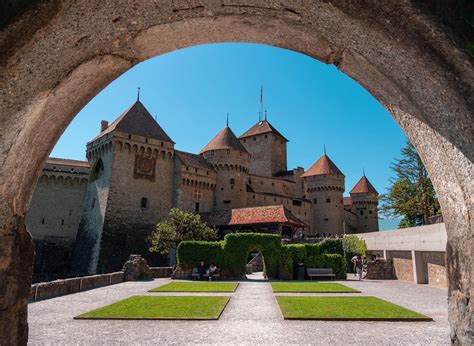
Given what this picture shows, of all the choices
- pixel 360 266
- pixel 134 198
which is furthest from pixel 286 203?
pixel 360 266

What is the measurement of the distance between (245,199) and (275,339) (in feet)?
116

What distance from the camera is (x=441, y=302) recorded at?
11625 mm

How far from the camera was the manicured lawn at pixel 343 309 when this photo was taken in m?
8.43

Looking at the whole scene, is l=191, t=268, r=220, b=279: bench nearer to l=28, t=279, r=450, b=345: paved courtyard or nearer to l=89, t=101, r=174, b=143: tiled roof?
l=28, t=279, r=450, b=345: paved courtyard

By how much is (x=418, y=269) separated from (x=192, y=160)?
26472 mm

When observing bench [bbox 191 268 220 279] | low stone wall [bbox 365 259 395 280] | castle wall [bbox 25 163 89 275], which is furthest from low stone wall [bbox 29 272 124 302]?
castle wall [bbox 25 163 89 275]

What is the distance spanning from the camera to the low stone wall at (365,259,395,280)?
22.2 meters

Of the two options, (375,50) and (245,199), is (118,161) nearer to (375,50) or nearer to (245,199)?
(245,199)

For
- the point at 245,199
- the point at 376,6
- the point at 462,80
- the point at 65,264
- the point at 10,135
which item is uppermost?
the point at 245,199

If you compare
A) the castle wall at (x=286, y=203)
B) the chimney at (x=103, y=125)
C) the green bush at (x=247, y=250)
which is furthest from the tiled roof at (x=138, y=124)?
the green bush at (x=247, y=250)

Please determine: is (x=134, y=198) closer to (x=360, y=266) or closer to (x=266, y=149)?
(x=360, y=266)

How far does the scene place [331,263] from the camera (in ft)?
71.6

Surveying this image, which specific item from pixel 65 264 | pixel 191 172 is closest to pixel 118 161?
pixel 191 172

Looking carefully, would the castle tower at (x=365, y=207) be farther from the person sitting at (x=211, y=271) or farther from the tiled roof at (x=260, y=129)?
the person sitting at (x=211, y=271)
